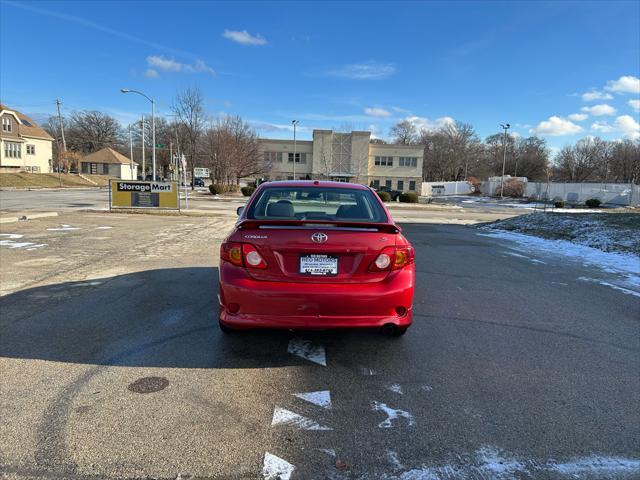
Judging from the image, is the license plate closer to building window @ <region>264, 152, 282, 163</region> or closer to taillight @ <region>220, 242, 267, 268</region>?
taillight @ <region>220, 242, 267, 268</region>

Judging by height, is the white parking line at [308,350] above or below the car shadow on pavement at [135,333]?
above

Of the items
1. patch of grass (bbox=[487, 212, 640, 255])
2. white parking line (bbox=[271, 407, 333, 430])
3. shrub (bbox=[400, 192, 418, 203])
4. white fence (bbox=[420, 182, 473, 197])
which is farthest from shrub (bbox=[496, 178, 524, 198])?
white parking line (bbox=[271, 407, 333, 430])

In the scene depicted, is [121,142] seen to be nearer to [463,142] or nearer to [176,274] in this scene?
[463,142]

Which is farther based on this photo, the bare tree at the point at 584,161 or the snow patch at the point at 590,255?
the bare tree at the point at 584,161

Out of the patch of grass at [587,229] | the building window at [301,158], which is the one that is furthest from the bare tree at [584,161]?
the patch of grass at [587,229]

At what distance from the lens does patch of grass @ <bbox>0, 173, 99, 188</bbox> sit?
1935 inches

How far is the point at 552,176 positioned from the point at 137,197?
314 ft

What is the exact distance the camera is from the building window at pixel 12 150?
58000 mm

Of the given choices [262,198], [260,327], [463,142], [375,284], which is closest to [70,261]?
[262,198]

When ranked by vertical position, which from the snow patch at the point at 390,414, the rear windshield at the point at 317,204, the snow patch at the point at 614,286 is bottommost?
the snow patch at the point at 390,414

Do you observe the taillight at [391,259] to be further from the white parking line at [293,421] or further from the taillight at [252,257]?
the white parking line at [293,421]

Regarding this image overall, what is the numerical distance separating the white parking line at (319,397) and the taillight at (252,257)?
1083mm

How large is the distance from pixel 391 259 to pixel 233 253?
53.8 inches

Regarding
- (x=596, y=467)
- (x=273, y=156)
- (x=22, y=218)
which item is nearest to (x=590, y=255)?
(x=596, y=467)
